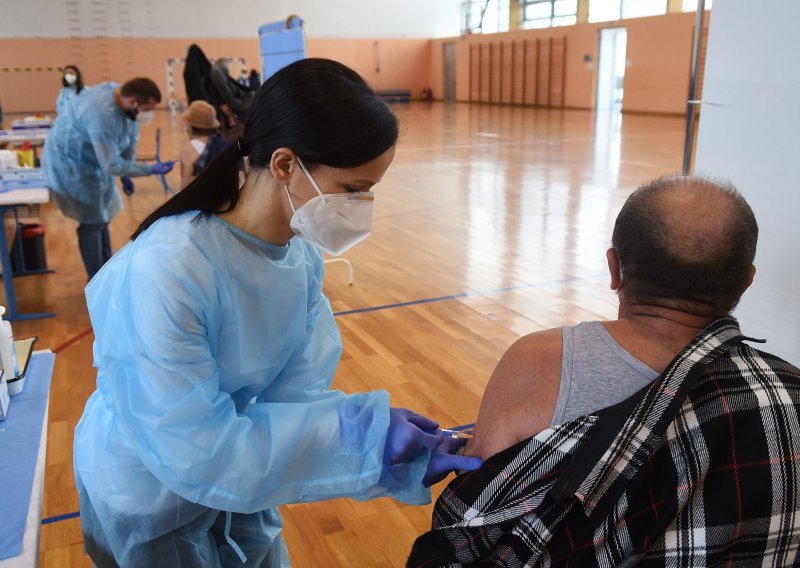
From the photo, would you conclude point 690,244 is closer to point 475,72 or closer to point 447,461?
point 447,461

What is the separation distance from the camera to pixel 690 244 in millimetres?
931

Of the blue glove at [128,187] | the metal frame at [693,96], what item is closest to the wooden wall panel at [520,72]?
the blue glove at [128,187]

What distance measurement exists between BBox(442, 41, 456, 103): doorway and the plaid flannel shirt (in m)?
21.0

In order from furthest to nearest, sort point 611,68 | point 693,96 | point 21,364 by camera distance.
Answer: point 611,68 < point 693,96 < point 21,364

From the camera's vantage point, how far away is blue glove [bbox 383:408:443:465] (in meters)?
1.05

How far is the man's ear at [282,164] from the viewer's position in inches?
40.8

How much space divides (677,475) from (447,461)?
1.05ft

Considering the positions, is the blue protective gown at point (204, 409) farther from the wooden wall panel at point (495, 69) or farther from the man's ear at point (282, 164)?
the wooden wall panel at point (495, 69)

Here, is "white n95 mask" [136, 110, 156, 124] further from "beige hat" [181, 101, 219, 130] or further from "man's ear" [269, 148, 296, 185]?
"man's ear" [269, 148, 296, 185]

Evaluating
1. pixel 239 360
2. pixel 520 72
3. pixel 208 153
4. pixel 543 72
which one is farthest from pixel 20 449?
pixel 520 72

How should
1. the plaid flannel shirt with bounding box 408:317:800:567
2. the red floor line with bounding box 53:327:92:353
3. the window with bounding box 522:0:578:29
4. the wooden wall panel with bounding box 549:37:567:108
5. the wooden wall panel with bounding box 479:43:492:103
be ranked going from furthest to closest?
the wooden wall panel with bounding box 479:43:492:103 < the window with bounding box 522:0:578:29 < the wooden wall panel with bounding box 549:37:567:108 < the red floor line with bounding box 53:327:92:353 < the plaid flannel shirt with bounding box 408:317:800:567

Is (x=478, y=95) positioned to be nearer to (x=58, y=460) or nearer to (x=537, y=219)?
(x=537, y=219)

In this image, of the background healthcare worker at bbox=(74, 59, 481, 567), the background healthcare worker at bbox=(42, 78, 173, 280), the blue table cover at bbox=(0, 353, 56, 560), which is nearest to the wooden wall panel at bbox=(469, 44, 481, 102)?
the background healthcare worker at bbox=(42, 78, 173, 280)

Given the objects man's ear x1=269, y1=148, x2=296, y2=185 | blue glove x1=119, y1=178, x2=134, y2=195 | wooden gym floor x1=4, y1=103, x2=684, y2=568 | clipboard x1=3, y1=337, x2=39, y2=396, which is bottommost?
wooden gym floor x1=4, y1=103, x2=684, y2=568
